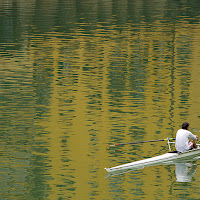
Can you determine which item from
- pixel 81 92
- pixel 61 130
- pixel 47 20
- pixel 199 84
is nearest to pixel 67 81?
pixel 81 92

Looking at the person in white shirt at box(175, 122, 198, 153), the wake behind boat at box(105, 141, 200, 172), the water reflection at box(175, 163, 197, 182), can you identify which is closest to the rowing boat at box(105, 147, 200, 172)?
the wake behind boat at box(105, 141, 200, 172)

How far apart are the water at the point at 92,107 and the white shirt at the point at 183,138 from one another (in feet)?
2.27

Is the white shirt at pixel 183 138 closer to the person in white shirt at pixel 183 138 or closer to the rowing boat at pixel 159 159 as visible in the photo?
the person in white shirt at pixel 183 138

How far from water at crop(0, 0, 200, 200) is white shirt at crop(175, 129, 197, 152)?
69cm

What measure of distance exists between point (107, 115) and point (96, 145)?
5.69m

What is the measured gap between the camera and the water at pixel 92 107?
2277 cm

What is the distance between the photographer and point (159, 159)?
2450cm

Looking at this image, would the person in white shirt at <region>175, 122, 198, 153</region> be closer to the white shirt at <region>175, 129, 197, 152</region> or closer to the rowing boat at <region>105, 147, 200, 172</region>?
the white shirt at <region>175, 129, 197, 152</region>

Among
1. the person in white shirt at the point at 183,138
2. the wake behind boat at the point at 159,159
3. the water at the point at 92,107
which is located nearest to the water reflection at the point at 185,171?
the water at the point at 92,107

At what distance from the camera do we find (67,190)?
21.9 metres

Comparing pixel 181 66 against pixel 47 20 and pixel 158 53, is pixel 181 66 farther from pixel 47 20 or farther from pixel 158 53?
pixel 47 20

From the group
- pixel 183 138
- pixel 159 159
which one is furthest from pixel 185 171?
pixel 183 138

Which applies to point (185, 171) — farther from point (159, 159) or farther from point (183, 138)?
point (183, 138)

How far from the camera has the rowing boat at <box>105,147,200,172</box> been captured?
23.7 meters
